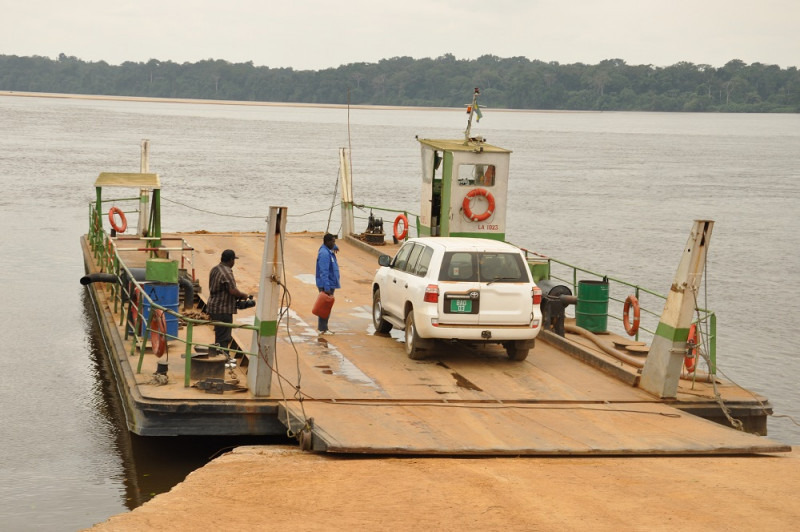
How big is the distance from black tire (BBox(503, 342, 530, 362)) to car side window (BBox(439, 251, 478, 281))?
52.5 inches

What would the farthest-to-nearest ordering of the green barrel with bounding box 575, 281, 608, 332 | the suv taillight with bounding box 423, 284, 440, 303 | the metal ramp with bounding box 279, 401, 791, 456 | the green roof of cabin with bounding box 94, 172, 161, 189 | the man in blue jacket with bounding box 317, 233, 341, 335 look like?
the green roof of cabin with bounding box 94, 172, 161, 189 < the green barrel with bounding box 575, 281, 608, 332 < the man in blue jacket with bounding box 317, 233, 341, 335 < the suv taillight with bounding box 423, 284, 440, 303 < the metal ramp with bounding box 279, 401, 791, 456

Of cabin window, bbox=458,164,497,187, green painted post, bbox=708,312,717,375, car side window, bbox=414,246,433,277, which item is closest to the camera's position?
green painted post, bbox=708,312,717,375

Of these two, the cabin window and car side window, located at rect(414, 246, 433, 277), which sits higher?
the cabin window

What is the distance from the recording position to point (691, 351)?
1614 cm

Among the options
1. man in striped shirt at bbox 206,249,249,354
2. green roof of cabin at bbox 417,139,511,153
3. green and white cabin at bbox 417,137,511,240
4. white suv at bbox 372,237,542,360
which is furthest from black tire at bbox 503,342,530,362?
green roof of cabin at bbox 417,139,511,153

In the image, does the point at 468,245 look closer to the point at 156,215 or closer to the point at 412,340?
the point at 412,340

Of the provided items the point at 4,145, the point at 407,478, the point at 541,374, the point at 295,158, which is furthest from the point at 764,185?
the point at 407,478

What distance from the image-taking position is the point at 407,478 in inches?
470

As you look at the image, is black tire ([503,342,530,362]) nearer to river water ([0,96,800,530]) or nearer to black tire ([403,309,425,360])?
black tire ([403,309,425,360])

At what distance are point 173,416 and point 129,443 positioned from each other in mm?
3662

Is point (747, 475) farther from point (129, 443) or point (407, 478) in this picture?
point (129, 443)

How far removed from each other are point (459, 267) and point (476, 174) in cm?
764

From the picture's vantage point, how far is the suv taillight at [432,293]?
15.9 meters

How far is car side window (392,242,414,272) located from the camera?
57.5 ft
